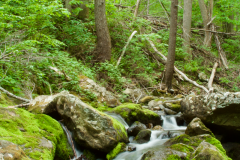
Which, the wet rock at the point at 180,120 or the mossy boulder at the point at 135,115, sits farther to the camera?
the wet rock at the point at 180,120

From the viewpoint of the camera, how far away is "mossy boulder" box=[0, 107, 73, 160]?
2.53 meters

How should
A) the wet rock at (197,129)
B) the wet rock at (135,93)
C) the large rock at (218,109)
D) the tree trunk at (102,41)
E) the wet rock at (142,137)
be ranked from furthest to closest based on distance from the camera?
the tree trunk at (102,41) → the wet rock at (135,93) → the large rock at (218,109) → the wet rock at (142,137) → the wet rock at (197,129)

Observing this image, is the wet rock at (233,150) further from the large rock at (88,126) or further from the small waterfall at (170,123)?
the large rock at (88,126)

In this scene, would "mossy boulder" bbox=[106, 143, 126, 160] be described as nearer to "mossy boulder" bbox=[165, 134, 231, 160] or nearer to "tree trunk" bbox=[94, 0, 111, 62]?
"mossy boulder" bbox=[165, 134, 231, 160]

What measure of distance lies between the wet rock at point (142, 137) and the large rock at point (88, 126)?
0.96 meters

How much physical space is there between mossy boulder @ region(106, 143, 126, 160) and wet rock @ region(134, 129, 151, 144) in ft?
2.47

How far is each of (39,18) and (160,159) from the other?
541 centimetres

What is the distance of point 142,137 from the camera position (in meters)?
4.72

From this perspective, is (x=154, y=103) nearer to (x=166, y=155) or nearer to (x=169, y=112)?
(x=169, y=112)

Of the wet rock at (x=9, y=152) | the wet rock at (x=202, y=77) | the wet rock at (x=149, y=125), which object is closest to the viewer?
the wet rock at (x=9, y=152)

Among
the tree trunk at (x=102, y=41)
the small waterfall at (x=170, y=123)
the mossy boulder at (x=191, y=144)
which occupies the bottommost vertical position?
the small waterfall at (x=170, y=123)

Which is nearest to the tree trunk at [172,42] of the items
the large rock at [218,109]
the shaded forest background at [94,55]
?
the shaded forest background at [94,55]

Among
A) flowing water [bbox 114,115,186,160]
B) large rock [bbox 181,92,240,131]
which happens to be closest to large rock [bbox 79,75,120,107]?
flowing water [bbox 114,115,186,160]

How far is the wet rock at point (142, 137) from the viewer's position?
467 centimetres
